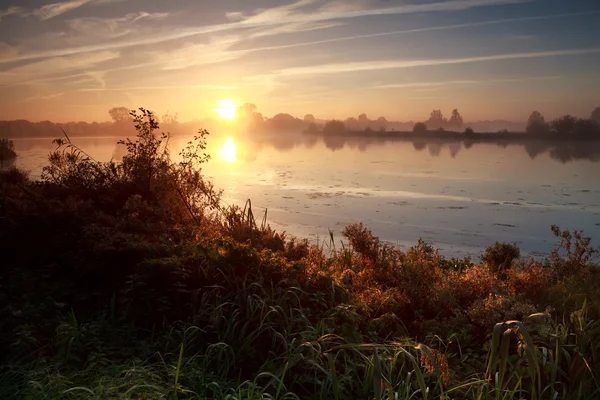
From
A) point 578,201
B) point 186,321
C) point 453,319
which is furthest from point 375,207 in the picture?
point 186,321

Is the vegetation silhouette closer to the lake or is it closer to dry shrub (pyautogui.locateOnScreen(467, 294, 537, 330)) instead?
dry shrub (pyautogui.locateOnScreen(467, 294, 537, 330))

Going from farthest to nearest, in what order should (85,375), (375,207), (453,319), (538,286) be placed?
1. (375,207)
2. (538,286)
3. (453,319)
4. (85,375)

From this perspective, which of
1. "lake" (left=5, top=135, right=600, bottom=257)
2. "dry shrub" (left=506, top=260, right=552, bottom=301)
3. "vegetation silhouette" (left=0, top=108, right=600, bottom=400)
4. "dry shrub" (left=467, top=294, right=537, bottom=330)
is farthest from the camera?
"lake" (left=5, top=135, right=600, bottom=257)

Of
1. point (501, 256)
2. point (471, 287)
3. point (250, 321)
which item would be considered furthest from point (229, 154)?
point (250, 321)

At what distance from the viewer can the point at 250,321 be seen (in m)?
5.10

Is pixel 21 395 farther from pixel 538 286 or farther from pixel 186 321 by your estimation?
pixel 538 286

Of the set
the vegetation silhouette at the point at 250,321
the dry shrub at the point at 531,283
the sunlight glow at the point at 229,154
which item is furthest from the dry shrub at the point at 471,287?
the sunlight glow at the point at 229,154

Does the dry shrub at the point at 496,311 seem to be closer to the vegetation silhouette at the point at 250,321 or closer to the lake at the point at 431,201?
the vegetation silhouette at the point at 250,321

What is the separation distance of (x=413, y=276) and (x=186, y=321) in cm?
378

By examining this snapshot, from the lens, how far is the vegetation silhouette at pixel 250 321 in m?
4.14

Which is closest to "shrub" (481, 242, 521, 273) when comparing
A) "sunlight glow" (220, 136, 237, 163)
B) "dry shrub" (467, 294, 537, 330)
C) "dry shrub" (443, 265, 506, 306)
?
"dry shrub" (443, 265, 506, 306)

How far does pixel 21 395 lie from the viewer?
150 inches

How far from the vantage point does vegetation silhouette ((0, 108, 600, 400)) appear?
4.14 metres

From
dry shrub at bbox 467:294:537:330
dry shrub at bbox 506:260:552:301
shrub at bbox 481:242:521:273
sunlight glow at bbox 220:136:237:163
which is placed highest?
sunlight glow at bbox 220:136:237:163
